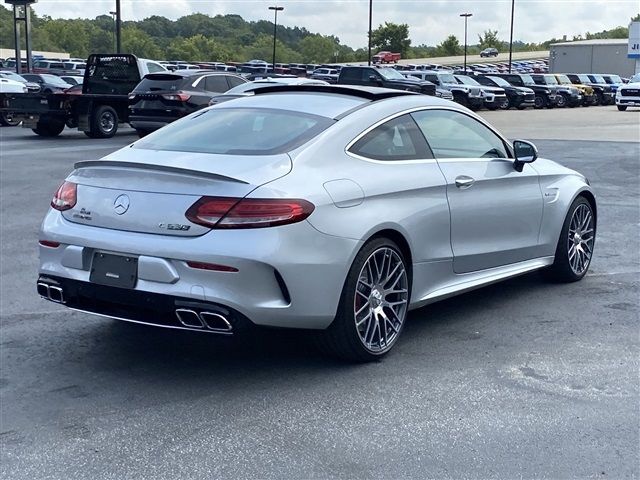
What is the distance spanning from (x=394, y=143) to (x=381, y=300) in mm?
992

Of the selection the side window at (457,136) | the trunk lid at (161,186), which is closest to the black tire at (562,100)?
the side window at (457,136)

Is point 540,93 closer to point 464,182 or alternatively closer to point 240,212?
point 464,182

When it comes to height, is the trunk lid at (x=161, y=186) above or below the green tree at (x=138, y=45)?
below

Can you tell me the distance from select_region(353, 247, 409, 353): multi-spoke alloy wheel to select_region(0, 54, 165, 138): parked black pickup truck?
1782 centimetres

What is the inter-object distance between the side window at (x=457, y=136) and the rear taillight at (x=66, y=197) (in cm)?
215

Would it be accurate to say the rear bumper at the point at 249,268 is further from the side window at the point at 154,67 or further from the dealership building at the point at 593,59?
the dealership building at the point at 593,59

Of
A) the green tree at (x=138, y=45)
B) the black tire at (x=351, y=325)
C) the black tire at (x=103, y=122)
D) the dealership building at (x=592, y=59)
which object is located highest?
the green tree at (x=138, y=45)

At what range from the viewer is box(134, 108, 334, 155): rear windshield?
5.08m

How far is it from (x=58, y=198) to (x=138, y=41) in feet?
397

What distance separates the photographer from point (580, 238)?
7219 mm

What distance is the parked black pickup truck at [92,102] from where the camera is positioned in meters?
21.7

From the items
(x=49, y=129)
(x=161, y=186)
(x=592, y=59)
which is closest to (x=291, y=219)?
(x=161, y=186)

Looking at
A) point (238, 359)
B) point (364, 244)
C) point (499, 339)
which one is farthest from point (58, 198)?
point (499, 339)

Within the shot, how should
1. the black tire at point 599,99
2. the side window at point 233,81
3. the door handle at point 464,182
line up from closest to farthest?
the door handle at point 464,182 < the side window at point 233,81 < the black tire at point 599,99
